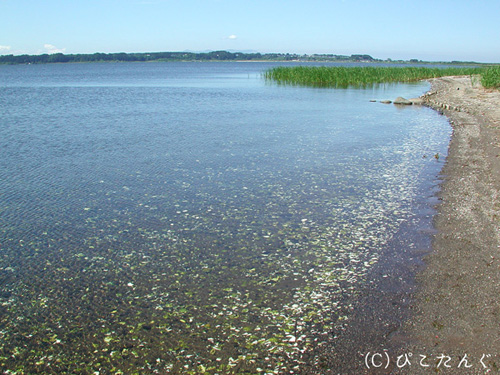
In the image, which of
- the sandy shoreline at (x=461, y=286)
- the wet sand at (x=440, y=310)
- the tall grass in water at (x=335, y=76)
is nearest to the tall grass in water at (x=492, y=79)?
the tall grass in water at (x=335, y=76)

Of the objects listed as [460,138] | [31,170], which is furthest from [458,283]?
[460,138]

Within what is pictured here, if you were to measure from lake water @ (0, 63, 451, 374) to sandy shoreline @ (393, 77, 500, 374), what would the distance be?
38.1 inches

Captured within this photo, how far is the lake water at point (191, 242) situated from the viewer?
732 centimetres

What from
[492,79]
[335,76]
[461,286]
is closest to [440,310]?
[461,286]

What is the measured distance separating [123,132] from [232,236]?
735 inches

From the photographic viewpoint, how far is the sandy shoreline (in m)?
6.78

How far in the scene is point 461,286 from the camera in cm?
888

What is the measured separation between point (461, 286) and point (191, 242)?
6614mm

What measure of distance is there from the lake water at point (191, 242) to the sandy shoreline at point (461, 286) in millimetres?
969

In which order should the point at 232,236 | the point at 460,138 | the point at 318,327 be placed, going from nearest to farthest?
the point at 318,327, the point at 232,236, the point at 460,138

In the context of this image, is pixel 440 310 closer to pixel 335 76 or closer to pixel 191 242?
pixel 191 242

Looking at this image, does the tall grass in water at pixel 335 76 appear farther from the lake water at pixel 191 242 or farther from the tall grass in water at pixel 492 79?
the lake water at pixel 191 242

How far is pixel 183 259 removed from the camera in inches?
411

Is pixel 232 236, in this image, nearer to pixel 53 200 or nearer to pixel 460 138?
pixel 53 200
